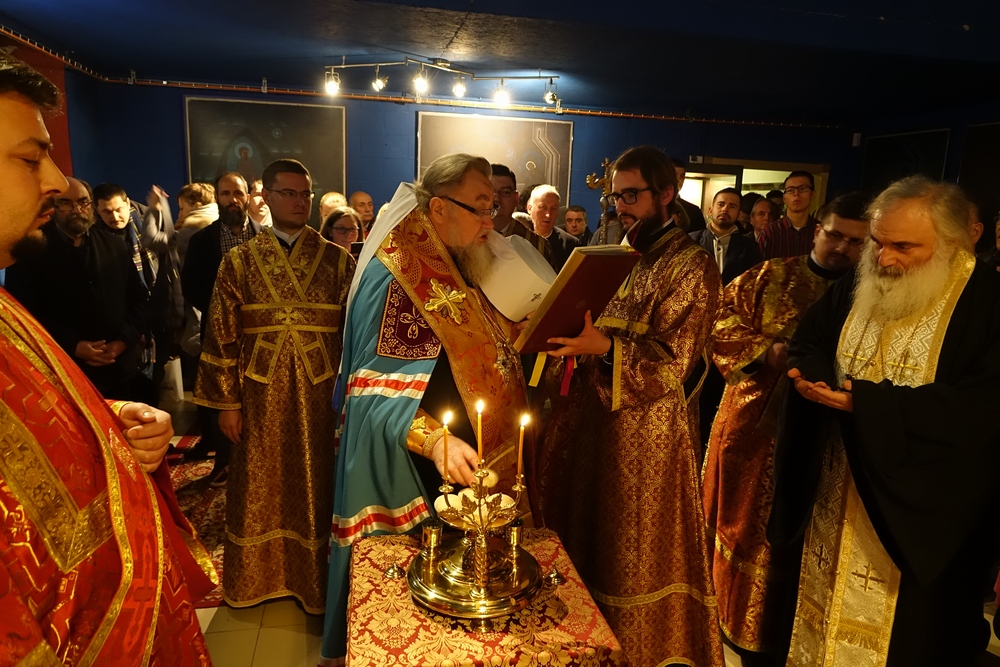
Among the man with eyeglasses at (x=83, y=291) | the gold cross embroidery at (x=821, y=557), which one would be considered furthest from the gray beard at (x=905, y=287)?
the man with eyeglasses at (x=83, y=291)

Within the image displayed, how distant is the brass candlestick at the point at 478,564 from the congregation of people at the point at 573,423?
0.54 feet

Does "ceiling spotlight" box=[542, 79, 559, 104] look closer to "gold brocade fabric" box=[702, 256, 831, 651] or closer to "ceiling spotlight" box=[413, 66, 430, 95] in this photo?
"ceiling spotlight" box=[413, 66, 430, 95]

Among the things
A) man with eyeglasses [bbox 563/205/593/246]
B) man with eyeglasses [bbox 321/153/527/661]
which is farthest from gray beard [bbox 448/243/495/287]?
man with eyeglasses [bbox 563/205/593/246]

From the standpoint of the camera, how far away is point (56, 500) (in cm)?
104

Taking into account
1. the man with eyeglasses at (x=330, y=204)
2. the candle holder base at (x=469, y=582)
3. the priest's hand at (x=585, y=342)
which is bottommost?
the candle holder base at (x=469, y=582)

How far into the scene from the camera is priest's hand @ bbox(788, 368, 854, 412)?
6.70ft

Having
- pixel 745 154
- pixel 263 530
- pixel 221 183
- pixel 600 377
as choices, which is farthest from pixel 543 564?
pixel 745 154

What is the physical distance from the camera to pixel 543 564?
181 centimetres

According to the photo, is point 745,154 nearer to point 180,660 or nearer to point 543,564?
point 543,564

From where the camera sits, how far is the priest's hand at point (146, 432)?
1354 millimetres

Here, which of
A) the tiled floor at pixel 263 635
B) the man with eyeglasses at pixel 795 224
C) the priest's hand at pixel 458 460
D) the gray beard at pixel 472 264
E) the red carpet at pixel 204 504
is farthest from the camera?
the man with eyeglasses at pixel 795 224

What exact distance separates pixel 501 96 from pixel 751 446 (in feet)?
20.5

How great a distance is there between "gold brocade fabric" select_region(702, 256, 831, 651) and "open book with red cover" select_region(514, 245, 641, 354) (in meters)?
0.96

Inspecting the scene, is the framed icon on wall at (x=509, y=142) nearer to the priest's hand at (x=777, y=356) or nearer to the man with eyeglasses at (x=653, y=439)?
the man with eyeglasses at (x=653, y=439)
